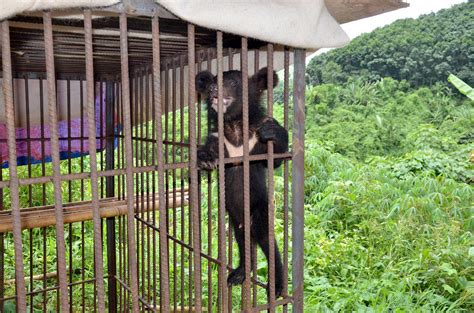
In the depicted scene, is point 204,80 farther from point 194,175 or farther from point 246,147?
point 194,175

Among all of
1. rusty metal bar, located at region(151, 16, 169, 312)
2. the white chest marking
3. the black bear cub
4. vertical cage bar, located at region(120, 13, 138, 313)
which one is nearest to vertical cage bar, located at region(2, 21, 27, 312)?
vertical cage bar, located at region(120, 13, 138, 313)

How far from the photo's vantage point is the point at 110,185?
329cm

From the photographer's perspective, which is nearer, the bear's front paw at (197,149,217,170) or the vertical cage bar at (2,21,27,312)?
the vertical cage bar at (2,21,27,312)

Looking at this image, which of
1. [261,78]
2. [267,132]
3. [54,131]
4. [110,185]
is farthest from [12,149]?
[110,185]

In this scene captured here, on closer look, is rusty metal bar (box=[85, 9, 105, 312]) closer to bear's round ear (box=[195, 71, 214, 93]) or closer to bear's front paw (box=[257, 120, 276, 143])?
bear's front paw (box=[257, 120, 276, 143])

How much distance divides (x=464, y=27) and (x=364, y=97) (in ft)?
21.8

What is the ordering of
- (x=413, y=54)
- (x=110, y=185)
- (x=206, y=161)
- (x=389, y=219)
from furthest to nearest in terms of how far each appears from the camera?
(x=413, y=54) < (x=389, y=219) < (x=110, y=185) < (x=206, y=161)

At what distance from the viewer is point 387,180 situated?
23.7 ft

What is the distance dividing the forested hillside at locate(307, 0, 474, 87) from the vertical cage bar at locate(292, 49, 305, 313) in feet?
49.9

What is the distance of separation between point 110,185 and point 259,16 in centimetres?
210

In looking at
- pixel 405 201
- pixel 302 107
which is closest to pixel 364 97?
pixel 405 201

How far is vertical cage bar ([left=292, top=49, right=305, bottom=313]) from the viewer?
1868mm

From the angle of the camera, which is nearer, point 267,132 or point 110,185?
point 267,132

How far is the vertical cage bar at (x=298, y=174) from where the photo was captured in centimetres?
187
